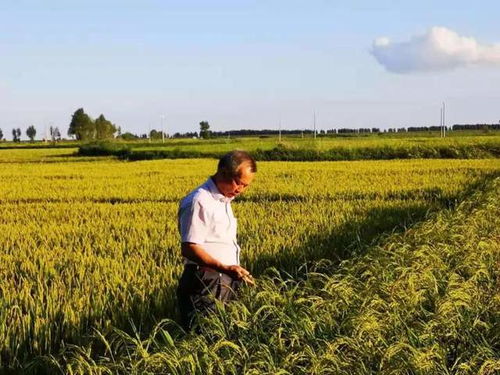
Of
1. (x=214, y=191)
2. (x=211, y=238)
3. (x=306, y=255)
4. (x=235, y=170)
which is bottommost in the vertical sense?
(x=306, y=255)

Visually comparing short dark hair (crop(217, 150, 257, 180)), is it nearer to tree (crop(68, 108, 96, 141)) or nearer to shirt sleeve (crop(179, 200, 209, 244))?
shirt sleeve (crop(179, 200, 209, 244))

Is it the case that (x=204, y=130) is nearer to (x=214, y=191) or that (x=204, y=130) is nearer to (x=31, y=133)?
(x=31, y=133)

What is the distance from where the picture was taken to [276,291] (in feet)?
12.8

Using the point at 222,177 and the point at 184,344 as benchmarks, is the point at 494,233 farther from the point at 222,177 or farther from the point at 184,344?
the point at 184,344

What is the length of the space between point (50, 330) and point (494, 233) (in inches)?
163

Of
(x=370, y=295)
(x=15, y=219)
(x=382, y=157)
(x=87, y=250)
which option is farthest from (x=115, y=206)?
(x=382, y=157)

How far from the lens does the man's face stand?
3.29 meters

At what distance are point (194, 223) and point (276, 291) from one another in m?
0.82

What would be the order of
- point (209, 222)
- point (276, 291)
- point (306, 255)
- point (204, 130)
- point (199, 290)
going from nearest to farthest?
1. point (209, 222)
2. point (199, 290)
3. point (276, 291)
4. point (306, 255)
5. point (204, 130)

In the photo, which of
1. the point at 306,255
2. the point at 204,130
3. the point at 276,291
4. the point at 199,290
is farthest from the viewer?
the point at 204,130

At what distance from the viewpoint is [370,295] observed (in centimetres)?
363

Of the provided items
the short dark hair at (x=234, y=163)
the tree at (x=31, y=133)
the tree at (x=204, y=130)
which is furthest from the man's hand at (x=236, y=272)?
the tree at (x=31, y=133)

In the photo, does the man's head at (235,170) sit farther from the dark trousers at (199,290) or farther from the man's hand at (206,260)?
the dark trousers at (199,290)

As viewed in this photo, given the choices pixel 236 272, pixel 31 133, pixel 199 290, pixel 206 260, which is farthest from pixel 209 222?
pixel 31 133
